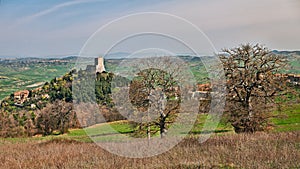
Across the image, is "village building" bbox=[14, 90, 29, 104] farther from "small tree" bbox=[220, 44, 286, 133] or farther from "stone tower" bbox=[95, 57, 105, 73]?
"small tree" bbox=[220, 44, 286, 133]

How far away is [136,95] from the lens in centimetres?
1606

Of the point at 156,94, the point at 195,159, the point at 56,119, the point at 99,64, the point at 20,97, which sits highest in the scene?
the point at 99,64

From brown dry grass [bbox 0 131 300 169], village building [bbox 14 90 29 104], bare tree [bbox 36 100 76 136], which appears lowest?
bare tree [bbox 36 100 76 136]

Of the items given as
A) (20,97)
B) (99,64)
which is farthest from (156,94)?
(20,97)

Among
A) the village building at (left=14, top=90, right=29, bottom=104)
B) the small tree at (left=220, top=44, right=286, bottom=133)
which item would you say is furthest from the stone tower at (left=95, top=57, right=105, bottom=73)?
the village building at (left=14, top=90, right=29, bottom=104)

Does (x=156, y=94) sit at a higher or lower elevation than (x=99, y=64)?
lower

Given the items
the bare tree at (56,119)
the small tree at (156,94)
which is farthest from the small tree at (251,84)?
the bare tree at (56,119)

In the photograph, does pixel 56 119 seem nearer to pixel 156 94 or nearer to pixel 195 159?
pixel 156 94

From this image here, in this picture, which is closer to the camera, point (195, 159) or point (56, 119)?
Answer: point (195, 159)

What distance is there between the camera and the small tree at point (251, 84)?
862 inches

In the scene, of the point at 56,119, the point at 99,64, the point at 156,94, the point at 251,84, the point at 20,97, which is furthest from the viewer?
the point at 20,97

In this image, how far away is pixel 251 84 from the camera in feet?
73.9

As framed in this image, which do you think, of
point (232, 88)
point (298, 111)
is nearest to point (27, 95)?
point (298, 111)

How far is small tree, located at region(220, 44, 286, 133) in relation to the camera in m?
21.9
